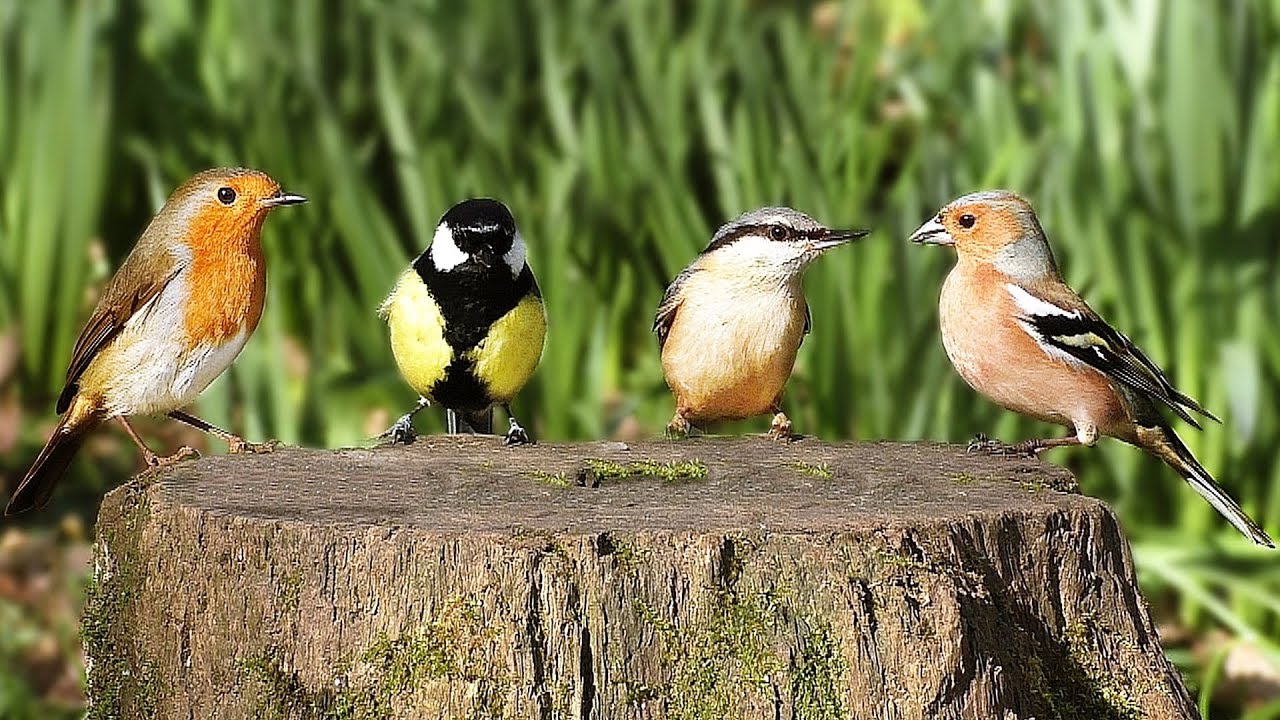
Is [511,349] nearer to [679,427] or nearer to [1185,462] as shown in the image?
[679,427]

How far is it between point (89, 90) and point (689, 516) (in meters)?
3.37

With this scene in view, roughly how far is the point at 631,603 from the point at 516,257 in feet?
3.44

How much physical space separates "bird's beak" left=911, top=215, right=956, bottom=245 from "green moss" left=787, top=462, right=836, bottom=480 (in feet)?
2.91

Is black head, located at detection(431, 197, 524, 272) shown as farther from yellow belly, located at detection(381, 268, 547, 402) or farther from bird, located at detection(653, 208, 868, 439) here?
bird, located at detection(653, 208, 868, 439)

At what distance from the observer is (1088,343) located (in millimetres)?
3430

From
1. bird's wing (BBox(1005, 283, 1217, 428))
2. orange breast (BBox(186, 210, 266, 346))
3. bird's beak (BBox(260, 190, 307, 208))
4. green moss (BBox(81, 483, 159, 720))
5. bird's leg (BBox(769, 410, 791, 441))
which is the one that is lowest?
green moss (BBox(81, 483, 159, 720))

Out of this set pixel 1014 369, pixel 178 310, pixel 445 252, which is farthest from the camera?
pixel 1014 369

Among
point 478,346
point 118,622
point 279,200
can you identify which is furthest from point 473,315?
point 118,622

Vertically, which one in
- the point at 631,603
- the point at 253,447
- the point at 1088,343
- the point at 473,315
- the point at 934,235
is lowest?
the point at 631,603

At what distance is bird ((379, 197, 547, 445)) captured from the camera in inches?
123

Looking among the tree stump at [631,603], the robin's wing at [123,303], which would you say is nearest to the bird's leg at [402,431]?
the robin's wing at [123,303]

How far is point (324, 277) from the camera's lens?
4.93m

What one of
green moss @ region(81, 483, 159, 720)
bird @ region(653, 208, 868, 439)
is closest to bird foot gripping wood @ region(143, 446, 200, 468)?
green moss @ region(81, 483, 159, 720)

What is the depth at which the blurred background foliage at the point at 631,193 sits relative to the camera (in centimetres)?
454
